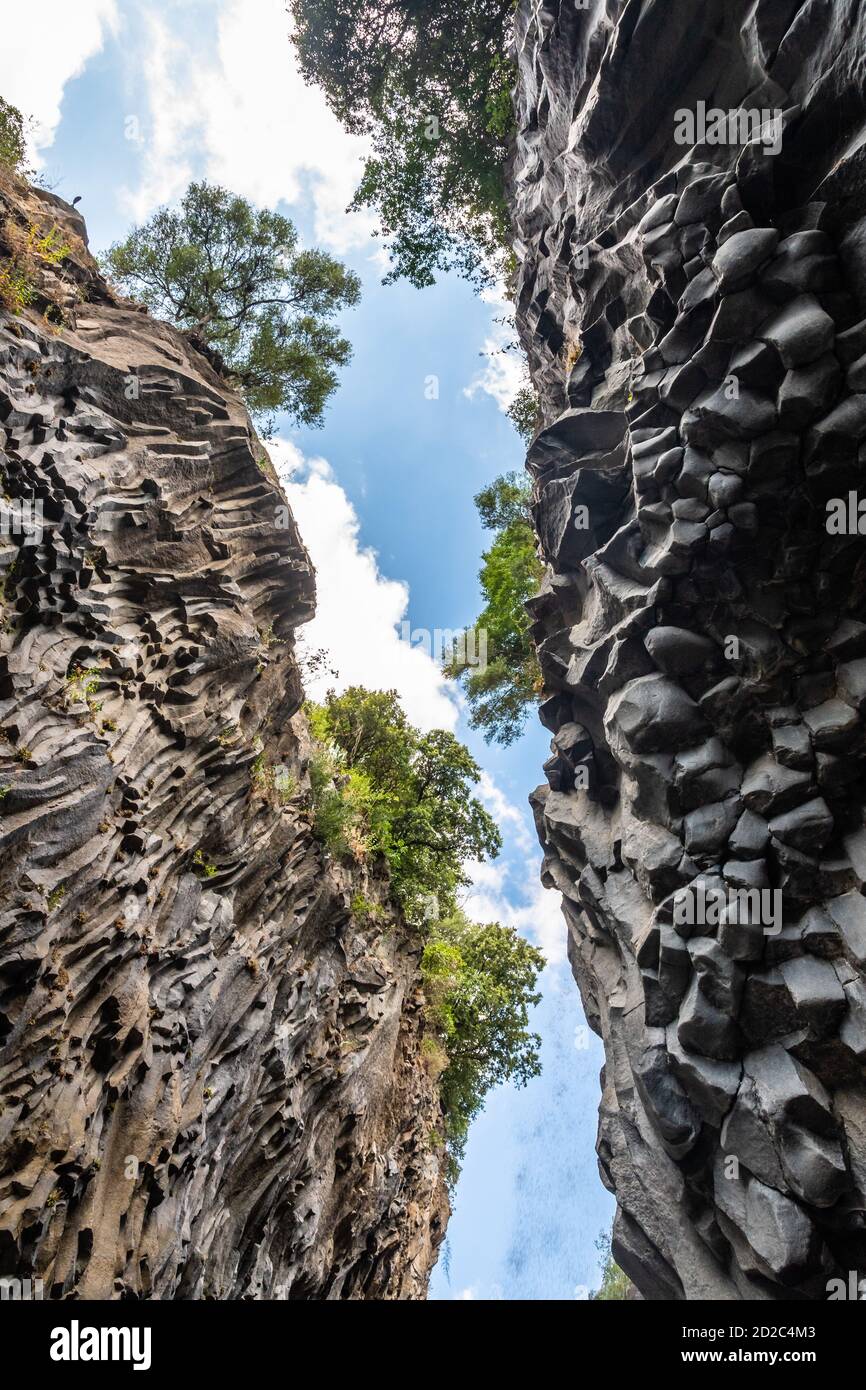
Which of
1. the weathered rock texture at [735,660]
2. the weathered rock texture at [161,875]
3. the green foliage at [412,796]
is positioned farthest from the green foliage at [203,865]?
the green foliage at [412,796]

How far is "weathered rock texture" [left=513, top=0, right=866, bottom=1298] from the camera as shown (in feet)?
26.9

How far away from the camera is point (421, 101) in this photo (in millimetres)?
22109

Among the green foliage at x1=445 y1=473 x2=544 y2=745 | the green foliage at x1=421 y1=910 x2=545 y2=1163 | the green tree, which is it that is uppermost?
the green tree

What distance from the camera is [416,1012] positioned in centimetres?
2256

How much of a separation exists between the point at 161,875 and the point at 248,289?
2055 cm

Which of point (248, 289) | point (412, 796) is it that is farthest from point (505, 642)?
point (248, 289)

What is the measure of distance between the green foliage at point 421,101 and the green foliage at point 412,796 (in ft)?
50.5

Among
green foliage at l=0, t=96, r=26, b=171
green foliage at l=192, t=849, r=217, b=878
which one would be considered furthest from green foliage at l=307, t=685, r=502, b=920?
green foliage at l=0, t=96, r=26, b=171

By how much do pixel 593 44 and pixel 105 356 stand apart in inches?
434

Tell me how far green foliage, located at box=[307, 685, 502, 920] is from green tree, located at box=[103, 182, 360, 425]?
35.5 feet

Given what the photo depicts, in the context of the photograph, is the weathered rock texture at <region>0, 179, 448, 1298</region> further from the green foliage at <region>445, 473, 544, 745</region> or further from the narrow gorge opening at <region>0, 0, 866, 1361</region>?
the green foliage at <region>445, 473, 544, 745</region>
